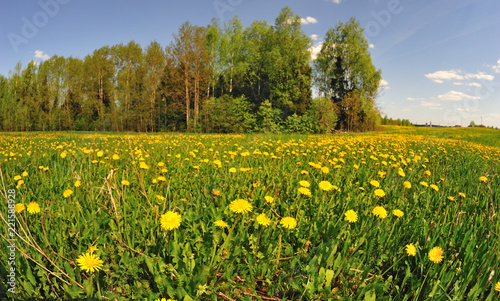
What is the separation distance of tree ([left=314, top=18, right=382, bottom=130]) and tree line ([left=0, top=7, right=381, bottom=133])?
0.42 feet

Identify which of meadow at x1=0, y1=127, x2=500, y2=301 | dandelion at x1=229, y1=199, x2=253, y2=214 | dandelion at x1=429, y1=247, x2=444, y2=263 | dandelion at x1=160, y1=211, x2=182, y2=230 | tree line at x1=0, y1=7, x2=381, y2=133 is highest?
tree line at x1=0, y1=7, x2=381, y2=133

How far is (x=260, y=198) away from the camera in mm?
1943

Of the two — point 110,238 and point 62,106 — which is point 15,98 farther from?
point 110,238

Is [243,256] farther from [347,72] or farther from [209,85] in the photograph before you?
[347,72]

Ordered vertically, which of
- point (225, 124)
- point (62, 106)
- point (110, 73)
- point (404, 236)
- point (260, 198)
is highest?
point (110, 73)

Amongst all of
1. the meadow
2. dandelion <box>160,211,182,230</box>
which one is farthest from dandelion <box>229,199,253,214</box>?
dandelion <box>160,211,182,230</box>

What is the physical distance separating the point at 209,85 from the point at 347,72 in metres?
18.6

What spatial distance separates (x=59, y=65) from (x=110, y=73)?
6.50 metres

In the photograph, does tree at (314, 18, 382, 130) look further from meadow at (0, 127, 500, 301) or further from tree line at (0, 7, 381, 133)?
meadow at (0, 127, 500, 301)

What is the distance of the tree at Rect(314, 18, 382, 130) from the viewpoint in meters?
29.8

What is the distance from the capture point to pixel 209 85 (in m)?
27.9

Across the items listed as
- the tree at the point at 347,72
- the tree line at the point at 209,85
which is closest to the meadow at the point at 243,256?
the tree line at the point at 209,85

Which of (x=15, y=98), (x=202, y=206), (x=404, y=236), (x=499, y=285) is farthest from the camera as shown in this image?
(x=15, y=98)

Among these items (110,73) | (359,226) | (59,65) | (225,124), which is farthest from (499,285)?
(59,65)
